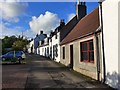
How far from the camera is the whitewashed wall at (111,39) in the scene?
10.8 meters

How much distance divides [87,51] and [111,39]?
517 cm

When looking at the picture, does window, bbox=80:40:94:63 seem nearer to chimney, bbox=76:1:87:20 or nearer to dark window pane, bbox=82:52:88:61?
dark window pane, bbox=82:52:88:61

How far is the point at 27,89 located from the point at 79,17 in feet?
70.9

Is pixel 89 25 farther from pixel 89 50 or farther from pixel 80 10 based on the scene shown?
pixel 80 10

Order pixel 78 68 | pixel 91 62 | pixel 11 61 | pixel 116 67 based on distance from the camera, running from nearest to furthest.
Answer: pixel 116 67, pixel 91 62, pixel 78 68, pixel 11 61

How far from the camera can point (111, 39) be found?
37.1ft

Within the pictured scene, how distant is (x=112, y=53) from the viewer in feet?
36.6

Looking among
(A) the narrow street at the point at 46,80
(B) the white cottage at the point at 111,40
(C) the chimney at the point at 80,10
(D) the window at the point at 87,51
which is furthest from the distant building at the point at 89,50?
(C) the chimney at the point at 80,10

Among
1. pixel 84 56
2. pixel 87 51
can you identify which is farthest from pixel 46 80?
pixel 84 56

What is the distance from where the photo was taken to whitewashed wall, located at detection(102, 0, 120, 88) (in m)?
10.8

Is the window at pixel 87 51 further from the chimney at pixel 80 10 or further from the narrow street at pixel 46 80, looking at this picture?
the chimney at pixel 80 10

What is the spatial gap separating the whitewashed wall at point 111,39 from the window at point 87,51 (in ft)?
10.8

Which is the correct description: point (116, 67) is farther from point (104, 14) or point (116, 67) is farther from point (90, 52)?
point (90, 52)

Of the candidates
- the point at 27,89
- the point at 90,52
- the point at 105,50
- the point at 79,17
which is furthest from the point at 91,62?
the point at 79,17
